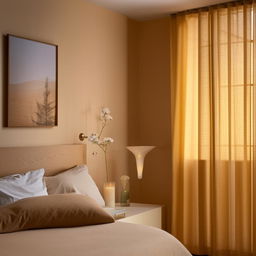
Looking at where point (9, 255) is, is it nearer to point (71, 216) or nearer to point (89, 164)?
point (71, 216)

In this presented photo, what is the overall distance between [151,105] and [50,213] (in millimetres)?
2243

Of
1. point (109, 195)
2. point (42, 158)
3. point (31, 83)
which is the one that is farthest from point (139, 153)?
point (31, 83)

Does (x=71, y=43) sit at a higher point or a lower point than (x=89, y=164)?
higher

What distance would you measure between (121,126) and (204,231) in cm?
134

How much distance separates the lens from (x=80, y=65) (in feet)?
13.5

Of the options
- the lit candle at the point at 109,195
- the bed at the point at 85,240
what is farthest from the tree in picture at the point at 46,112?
the lit candle at the point at 109,195

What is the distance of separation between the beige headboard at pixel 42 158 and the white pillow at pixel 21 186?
108 millimetres

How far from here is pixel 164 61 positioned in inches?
186

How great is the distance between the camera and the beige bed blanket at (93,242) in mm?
2305

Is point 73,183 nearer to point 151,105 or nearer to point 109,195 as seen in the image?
point 109,195

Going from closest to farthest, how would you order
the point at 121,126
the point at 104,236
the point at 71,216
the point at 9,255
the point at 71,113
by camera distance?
the point at 9,255 < the point at 104,236 < the point at 71,216 < the point at 71,113 < the point at 121,126

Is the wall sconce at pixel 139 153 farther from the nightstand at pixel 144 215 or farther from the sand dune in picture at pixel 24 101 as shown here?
the sand dune in picture at pixel 24 101

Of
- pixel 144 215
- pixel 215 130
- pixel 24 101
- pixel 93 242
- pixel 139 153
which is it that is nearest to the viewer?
pixel 93 242

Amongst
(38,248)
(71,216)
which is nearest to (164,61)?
(71,216)
